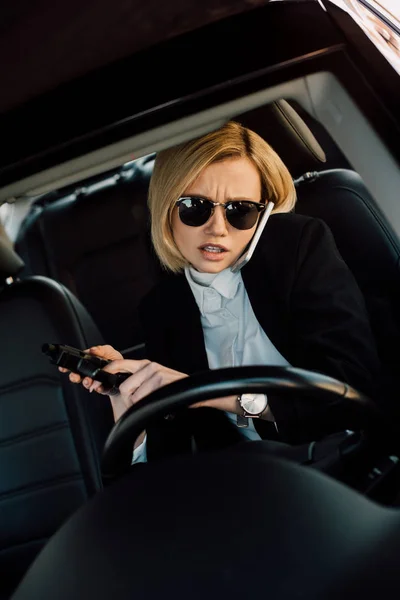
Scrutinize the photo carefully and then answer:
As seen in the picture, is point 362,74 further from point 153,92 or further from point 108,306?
point 108,306

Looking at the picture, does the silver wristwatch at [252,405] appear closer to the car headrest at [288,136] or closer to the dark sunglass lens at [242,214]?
the dark sunglass lens at [242,214]

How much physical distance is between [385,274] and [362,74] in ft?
1.88

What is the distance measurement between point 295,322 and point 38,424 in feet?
1.92

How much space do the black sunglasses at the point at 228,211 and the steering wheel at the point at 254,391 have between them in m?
0.47

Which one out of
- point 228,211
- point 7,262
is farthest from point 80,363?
point 7,262

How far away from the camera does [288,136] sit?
46.8 inches

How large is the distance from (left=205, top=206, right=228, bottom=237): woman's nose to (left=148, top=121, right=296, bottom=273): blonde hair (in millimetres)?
82

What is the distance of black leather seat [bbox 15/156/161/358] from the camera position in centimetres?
163

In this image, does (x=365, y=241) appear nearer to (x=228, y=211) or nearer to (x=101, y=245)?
(x=228, y=211)

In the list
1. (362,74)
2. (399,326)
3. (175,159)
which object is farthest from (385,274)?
(362,74)

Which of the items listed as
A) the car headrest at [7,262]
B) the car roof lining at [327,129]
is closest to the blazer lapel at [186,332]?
the car headrest at [7,262]

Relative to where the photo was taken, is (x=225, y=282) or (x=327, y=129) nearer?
(x=327, y=129)

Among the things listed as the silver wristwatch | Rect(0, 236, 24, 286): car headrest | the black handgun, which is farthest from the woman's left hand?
Rect(0, 236, 24, 286): car headrest

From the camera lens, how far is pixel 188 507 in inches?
25.0
